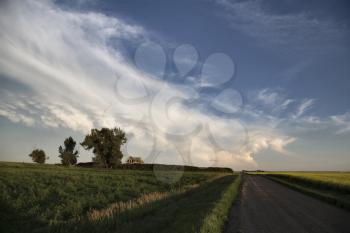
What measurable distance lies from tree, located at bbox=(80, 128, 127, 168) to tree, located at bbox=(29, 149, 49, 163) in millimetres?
61693

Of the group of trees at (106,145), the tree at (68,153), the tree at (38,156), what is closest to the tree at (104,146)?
the group of trees at (106,145)

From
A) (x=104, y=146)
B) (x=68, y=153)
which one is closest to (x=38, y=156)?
(x=68, y=153)

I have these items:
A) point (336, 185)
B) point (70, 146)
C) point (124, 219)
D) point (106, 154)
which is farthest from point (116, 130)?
point (124, 219)

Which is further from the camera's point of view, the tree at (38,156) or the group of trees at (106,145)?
the tree at (38,156)

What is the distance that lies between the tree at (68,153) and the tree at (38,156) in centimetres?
2875

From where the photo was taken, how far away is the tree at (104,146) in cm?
10531

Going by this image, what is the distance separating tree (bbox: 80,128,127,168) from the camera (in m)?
105

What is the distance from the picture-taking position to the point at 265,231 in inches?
423

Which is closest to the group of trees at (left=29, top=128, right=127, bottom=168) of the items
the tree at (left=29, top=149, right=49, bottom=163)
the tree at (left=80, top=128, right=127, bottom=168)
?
the tree at (left=80, top=128, right=127, bottom=168)

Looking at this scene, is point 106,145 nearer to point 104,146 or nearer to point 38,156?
point 104,146

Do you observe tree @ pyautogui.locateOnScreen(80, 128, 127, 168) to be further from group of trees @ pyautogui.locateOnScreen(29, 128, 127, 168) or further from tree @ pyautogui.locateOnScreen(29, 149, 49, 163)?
tree @ pyautogui.locateOnScreen(29, 149, 49, 163)

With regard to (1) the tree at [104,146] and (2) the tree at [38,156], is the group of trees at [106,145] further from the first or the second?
(2) the tree at [38,156]

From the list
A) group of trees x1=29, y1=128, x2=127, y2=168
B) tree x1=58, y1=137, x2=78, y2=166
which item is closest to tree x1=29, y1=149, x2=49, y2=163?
tree x1=58, y1=137, x2=78, y2=166

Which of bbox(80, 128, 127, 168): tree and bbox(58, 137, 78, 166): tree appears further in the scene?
bbox(58, 137, 78, 166): tree
